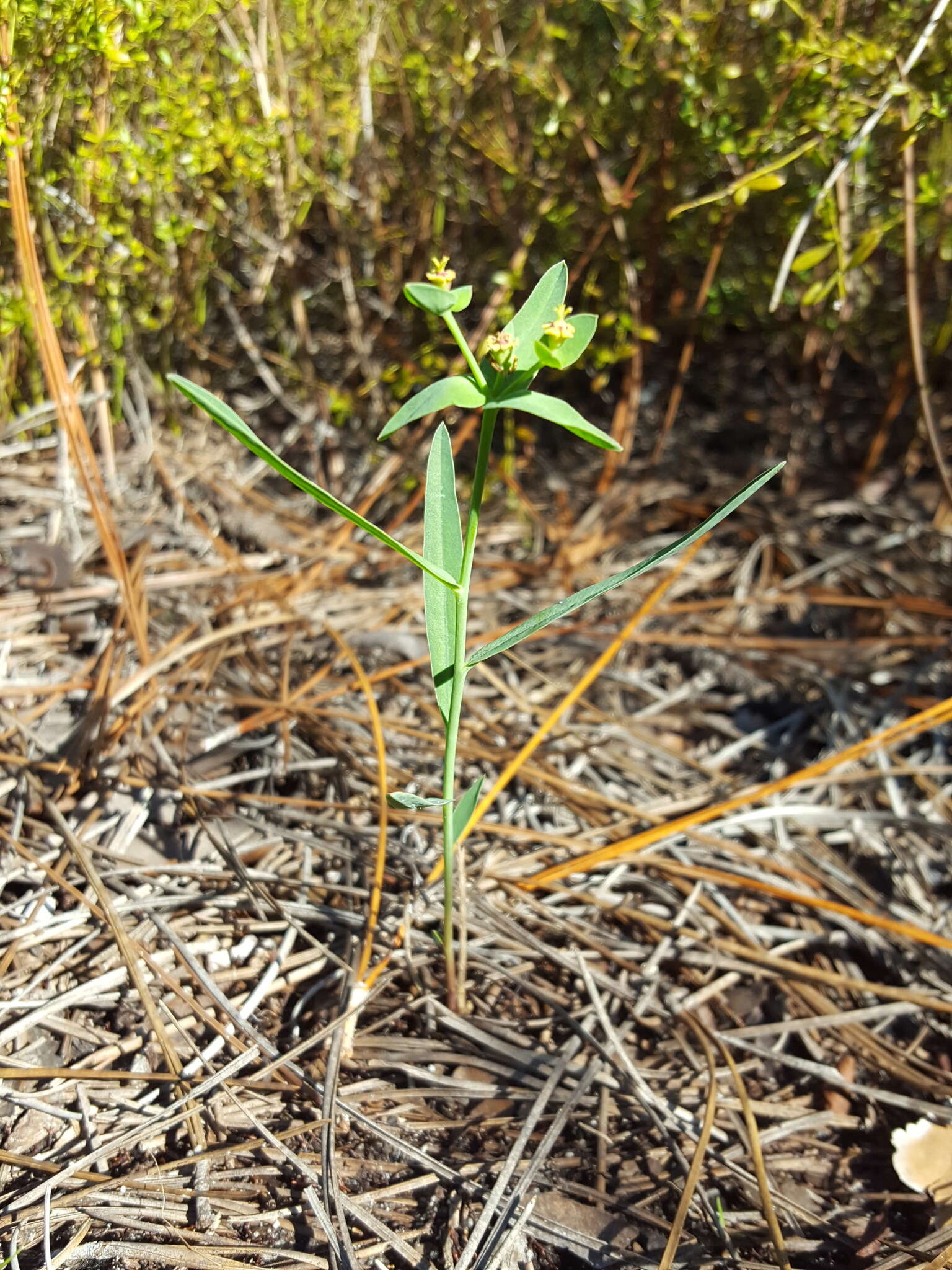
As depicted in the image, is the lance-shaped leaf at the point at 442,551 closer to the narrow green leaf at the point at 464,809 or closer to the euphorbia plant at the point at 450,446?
the euphorbia plant at the point at 450,446

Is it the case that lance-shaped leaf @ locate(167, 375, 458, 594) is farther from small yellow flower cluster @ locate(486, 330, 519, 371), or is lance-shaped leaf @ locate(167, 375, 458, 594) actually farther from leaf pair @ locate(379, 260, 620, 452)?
small yellow flower cluster @ locate(486, 330, 519, 371)

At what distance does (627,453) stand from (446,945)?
152 cm

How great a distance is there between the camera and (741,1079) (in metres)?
1.17

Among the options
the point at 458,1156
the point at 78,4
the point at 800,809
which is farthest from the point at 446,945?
the point at 78,4

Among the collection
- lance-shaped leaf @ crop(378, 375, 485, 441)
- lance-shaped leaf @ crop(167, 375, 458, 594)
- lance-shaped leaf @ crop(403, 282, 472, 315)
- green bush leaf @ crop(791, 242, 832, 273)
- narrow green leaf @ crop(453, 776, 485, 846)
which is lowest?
narrow green leaf @ crop(453, 776, 485, 846)

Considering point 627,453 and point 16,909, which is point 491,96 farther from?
point 16,909

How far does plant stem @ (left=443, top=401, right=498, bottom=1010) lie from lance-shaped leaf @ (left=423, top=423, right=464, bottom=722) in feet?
0.04

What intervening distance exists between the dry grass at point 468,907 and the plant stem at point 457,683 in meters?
0.09

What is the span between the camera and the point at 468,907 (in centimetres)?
130

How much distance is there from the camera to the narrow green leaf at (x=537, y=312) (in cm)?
84

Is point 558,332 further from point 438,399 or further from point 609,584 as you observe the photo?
point 609,584

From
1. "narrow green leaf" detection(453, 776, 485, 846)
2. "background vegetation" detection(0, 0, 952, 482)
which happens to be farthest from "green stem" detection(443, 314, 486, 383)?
"background vegetation" detection(0, 0, 952, 482)

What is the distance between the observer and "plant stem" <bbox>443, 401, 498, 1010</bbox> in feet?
2.75

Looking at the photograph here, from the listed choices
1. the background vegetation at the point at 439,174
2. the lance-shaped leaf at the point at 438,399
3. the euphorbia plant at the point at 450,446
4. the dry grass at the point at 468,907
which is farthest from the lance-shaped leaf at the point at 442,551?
the background vegetation at the point at 439,174
